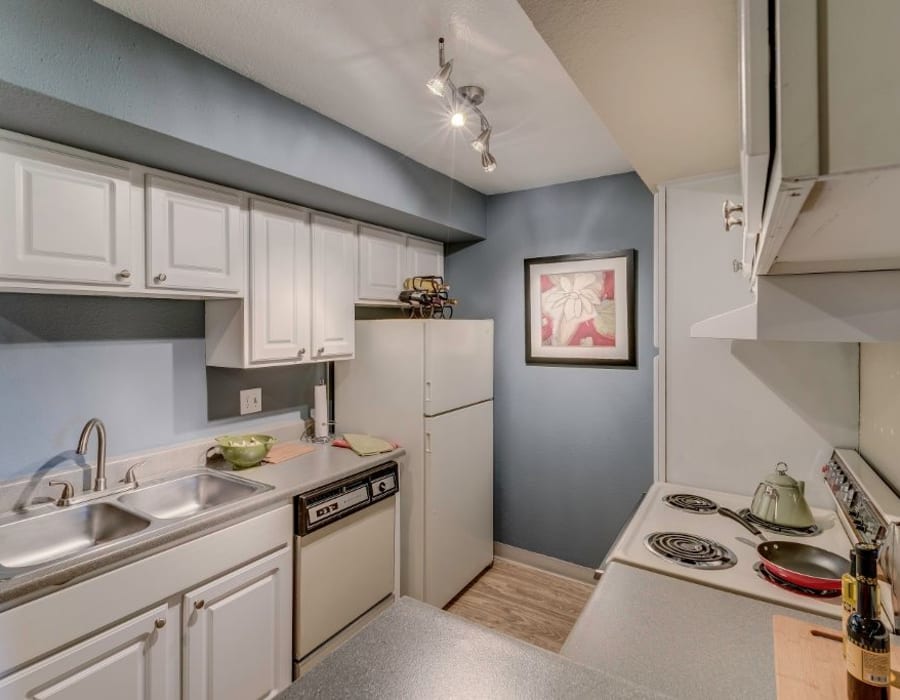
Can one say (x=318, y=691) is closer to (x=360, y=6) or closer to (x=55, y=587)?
(x=55, y=587)

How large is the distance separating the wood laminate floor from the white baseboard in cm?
3

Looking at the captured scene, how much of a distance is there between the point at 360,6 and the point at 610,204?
1888 millimetres

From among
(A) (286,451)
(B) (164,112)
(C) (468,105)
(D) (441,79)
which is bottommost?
(A) (286,451)

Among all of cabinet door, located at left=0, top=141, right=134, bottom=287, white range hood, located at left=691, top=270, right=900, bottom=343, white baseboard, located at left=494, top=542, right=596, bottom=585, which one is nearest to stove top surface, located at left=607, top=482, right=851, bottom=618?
white range hood, located at left=691, top=270, right=900, bottom=343

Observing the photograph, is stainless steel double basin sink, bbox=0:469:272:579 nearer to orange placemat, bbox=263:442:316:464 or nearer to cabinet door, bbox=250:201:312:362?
orange placemat, bbox=263:442:316:464

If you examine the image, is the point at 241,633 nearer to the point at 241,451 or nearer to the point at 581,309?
the point at 241,451

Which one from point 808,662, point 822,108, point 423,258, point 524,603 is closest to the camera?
point 822,108

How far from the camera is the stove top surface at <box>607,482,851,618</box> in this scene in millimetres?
1160

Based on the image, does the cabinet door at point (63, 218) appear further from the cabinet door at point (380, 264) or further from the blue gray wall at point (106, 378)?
the cabinet door at point (380, 264)

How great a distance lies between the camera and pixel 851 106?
13.7 inches

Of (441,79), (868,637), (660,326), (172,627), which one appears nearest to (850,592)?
(868,637)

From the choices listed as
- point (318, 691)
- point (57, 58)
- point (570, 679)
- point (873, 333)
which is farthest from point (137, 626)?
point (873, 333)

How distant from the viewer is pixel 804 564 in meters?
1.30

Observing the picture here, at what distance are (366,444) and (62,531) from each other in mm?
1215
